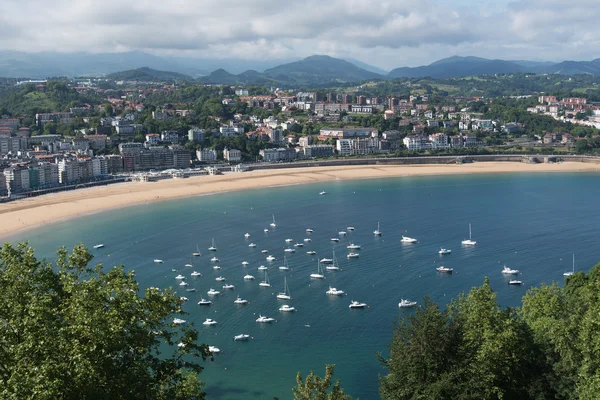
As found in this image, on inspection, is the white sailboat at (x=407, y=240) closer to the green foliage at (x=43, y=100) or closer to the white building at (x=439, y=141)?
the white building at (x=439, y=141)

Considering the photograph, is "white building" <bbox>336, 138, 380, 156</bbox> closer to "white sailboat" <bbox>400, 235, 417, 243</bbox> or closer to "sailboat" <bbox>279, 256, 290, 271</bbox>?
"white sailboat" <bbox>400, 235, 417, 243</bbox>

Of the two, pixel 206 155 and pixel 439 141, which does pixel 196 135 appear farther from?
pixel 439 141

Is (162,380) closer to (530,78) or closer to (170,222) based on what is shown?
(170,222)

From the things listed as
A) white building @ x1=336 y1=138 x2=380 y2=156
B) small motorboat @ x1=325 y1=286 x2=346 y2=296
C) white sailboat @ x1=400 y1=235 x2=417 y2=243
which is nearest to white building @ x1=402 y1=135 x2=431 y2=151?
white building @ x1=336 y1=138 x2=380 y2=156

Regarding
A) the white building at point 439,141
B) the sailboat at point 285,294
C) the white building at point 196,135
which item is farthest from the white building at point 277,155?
the sailboat at point 285,294

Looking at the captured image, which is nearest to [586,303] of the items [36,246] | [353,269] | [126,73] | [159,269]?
[353,269]
